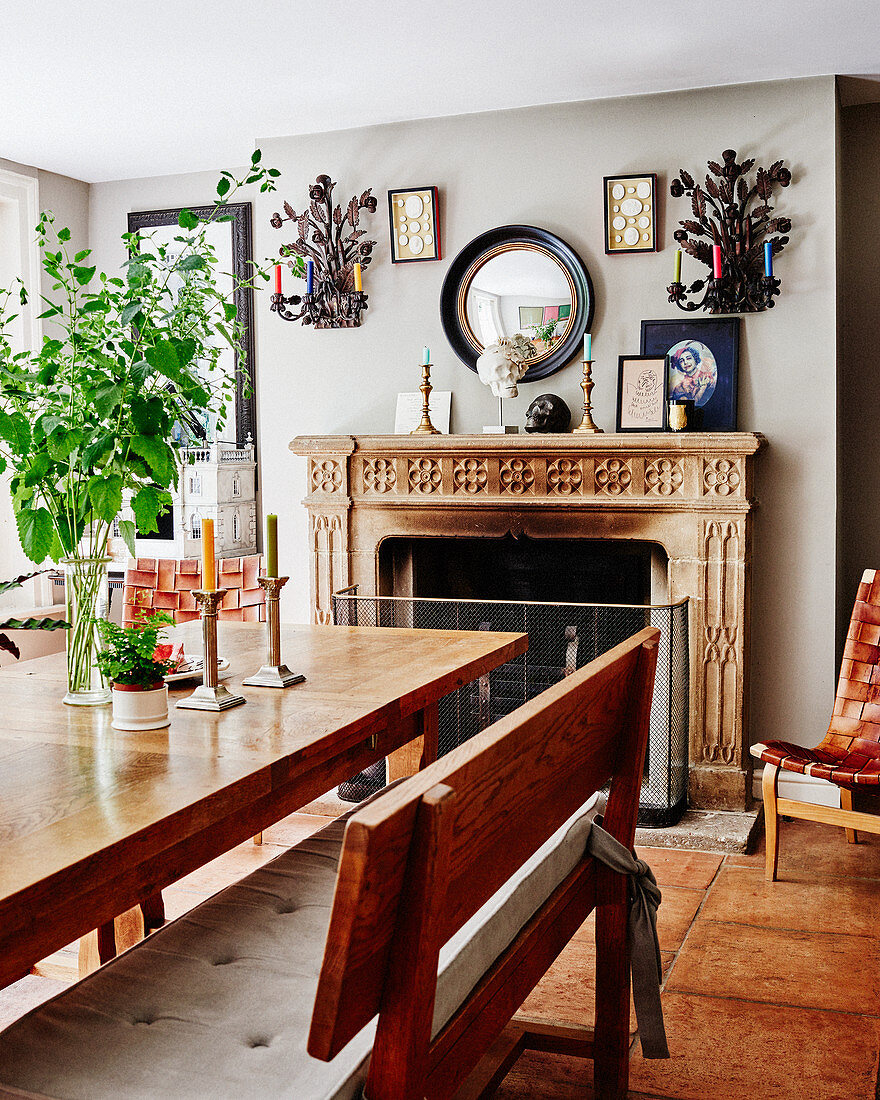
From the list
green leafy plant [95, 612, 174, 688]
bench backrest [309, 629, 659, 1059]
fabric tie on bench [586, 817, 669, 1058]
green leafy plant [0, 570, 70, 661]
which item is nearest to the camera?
bench backrest [309, 629, 659, 1059]

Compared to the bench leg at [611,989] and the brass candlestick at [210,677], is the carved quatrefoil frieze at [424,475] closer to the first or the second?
the brass candlestick at [210,677]

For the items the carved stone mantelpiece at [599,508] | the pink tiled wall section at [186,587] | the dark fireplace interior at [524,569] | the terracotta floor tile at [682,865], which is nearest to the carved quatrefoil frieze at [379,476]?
the carved stone mantelpiece at [599,508]

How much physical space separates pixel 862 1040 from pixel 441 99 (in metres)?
3.33

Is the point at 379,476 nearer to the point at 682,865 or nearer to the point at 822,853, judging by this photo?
the point at 682,865

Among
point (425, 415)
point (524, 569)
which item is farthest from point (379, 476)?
point (524, 569)

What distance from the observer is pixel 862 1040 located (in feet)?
7.43

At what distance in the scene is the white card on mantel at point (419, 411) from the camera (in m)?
4.23

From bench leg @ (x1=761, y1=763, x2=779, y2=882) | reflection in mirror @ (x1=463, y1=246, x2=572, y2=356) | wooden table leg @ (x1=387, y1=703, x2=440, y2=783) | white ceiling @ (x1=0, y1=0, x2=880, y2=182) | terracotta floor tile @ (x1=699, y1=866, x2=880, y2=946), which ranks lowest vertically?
terracotta floor tile @ (x1=699, y1=866, x2=880, y2=946)

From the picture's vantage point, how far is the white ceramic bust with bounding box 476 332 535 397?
3.97m

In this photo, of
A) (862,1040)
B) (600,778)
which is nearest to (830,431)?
(862,1040)

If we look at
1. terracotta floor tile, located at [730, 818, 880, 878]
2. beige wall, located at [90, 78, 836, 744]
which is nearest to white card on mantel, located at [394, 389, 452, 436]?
beige wall, located at [90, 78, 836, 744]

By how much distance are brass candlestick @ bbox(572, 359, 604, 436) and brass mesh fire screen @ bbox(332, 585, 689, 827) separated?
657 mm

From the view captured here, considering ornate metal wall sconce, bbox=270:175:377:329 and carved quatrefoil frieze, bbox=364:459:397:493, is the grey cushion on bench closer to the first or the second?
carved quatrefoil frieze, bbox=364:459:397:493

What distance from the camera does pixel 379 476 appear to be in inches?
163
